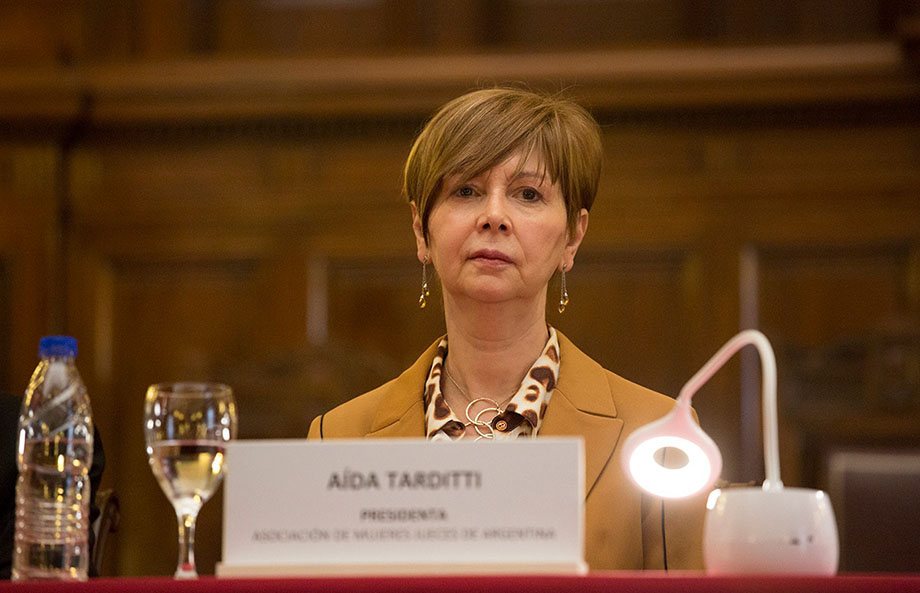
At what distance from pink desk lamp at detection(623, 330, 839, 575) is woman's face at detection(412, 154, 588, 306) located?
23.4 inches

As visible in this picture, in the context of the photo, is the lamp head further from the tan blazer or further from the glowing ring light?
the tan blazer

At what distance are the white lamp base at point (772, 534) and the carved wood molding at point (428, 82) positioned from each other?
9.70ft

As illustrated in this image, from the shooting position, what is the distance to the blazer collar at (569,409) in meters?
1.78

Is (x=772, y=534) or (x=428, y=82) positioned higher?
(x=428, y=82)

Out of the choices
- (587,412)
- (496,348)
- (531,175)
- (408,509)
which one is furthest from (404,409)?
(408,509)

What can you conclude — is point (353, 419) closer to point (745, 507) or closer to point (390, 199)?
point (745, 507)

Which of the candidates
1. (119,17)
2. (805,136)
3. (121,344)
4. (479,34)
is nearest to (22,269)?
(121,344)

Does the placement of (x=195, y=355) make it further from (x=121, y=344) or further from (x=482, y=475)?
(x=482, y=475)

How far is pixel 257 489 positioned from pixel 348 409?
2.89ft

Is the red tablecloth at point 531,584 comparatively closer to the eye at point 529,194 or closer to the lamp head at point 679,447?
the lamp head at point 679,447

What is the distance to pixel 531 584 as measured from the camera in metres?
1.06

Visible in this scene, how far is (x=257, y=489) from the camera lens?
3.80ft

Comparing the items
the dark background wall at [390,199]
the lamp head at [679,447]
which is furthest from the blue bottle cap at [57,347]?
the dark background wall at [390,199]

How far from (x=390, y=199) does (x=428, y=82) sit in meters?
0.40
